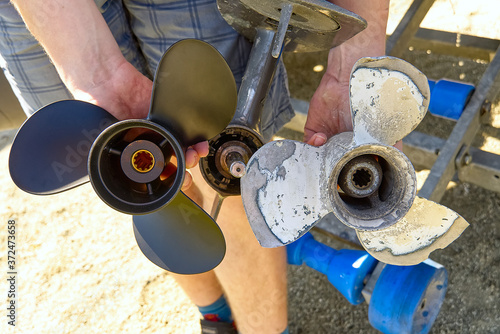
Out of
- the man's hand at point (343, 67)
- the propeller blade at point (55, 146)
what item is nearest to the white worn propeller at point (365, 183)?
the man's hand at point (343, 67)

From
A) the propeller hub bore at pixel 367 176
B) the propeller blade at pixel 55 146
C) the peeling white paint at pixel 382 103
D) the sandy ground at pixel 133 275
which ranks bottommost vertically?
the sandy ground at pixel 133 275

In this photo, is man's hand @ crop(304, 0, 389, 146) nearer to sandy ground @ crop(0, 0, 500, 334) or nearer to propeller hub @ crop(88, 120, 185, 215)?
propeller hub @ crop(88, 120, 185, 215)

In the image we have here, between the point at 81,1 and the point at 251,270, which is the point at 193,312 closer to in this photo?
the point at 251,270

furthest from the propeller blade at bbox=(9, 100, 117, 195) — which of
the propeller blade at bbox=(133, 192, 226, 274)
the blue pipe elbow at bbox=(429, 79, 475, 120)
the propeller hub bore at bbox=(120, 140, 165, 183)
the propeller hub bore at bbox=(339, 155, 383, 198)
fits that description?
the blue pipe elbow at bbox=(429, 79, 475, 120)

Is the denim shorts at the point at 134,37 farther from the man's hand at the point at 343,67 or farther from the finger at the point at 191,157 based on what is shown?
the finger at the point at 191,157

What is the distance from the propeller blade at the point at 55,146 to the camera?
109 centimetres

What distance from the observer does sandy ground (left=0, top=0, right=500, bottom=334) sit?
5.82 feet

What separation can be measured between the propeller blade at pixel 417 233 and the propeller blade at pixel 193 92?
418 millimetres

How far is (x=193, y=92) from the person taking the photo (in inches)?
43.0

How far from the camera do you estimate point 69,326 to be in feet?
6.37

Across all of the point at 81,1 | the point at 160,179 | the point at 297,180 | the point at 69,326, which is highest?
the point at 81,1

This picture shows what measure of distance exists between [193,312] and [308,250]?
567mm

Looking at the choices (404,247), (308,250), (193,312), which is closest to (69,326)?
(193,312)

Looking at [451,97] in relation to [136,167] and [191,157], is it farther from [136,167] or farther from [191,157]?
[136,167]
